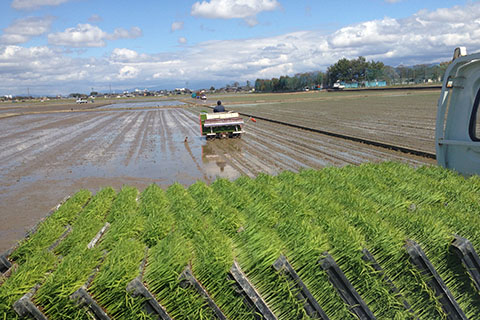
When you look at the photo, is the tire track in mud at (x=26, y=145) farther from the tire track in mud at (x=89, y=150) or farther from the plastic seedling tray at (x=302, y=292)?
the plastic seedling tray at (x=302, y=292)

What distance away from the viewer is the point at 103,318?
2.84 meters

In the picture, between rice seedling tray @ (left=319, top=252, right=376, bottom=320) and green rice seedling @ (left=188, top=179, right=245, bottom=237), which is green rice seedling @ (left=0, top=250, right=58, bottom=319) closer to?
green rice seedling @ (left=188, top=179, right=245, bottom=237)

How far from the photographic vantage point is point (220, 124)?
1847cm

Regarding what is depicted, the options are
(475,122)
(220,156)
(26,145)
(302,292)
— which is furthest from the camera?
(26,145)

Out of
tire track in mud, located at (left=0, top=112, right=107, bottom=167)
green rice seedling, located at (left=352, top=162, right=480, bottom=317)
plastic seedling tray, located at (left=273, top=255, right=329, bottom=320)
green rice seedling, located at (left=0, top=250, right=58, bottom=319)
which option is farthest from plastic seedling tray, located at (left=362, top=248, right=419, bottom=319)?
tire track in mud, located at (left=0, top=112, right=107, bottom=167)

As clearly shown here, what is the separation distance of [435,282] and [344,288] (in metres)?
0.89

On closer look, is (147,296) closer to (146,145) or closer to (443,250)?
(443,250)

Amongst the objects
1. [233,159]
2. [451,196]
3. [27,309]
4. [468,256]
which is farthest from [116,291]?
[233,159]

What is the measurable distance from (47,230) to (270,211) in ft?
8.37

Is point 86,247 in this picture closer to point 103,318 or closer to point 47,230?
point 103,318

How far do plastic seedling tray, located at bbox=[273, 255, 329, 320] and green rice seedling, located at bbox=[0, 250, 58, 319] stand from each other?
6.38 ft

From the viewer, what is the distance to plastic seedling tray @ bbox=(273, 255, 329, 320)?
304 centimetres

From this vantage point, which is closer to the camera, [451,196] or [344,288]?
[344,288]

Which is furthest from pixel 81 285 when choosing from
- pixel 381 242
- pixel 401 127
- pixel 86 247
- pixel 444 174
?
pixel 401 127
